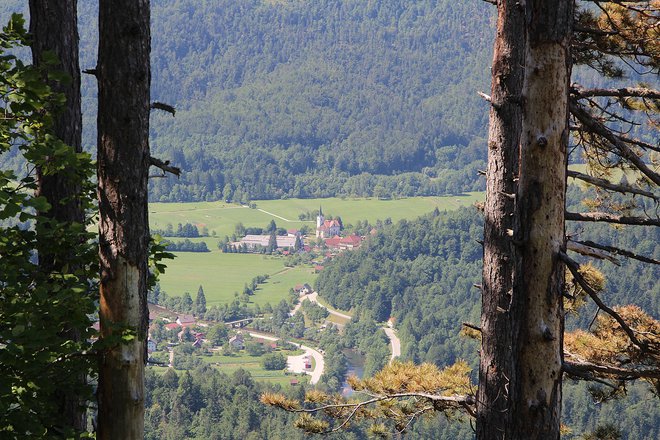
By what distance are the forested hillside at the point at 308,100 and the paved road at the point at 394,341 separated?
47.9 metres

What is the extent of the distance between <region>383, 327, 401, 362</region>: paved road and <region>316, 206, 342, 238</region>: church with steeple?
2583 cm

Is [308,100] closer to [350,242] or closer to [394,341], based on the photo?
[350,242]

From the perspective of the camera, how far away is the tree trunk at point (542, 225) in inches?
111

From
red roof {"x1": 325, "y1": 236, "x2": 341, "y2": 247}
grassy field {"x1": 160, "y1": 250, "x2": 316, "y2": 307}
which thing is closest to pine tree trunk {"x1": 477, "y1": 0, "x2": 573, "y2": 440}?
grassy field {"x1": 160, "y1": 250, "x2": 316, "y2": 307}

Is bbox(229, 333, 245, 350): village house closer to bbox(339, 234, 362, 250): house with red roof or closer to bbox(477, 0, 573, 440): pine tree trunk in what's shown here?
bbox(339, 234, 362, 250): house with red roof

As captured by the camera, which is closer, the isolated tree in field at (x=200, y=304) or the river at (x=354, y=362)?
the river at (x=354, y=362)

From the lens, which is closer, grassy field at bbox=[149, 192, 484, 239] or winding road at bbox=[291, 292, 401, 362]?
winding road at bbox=[291, 292, 401, 362]

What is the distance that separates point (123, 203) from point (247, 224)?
95.9m

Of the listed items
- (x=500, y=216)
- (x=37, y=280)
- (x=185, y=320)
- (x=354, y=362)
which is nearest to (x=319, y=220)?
(x=185, y=320)

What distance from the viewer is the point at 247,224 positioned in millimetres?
99000

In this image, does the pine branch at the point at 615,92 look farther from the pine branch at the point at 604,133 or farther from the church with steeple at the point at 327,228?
the church with steeple at the point at 327,228

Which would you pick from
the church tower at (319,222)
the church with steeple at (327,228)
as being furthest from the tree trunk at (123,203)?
the church tower at (319,222)

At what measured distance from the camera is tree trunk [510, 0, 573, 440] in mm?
2814

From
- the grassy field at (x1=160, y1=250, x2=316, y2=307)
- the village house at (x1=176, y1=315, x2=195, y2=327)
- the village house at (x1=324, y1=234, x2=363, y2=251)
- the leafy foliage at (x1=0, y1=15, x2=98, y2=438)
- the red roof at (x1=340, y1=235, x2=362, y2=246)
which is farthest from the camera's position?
the red roof at (x1=340, y1=235, x2=362, y2=246)
